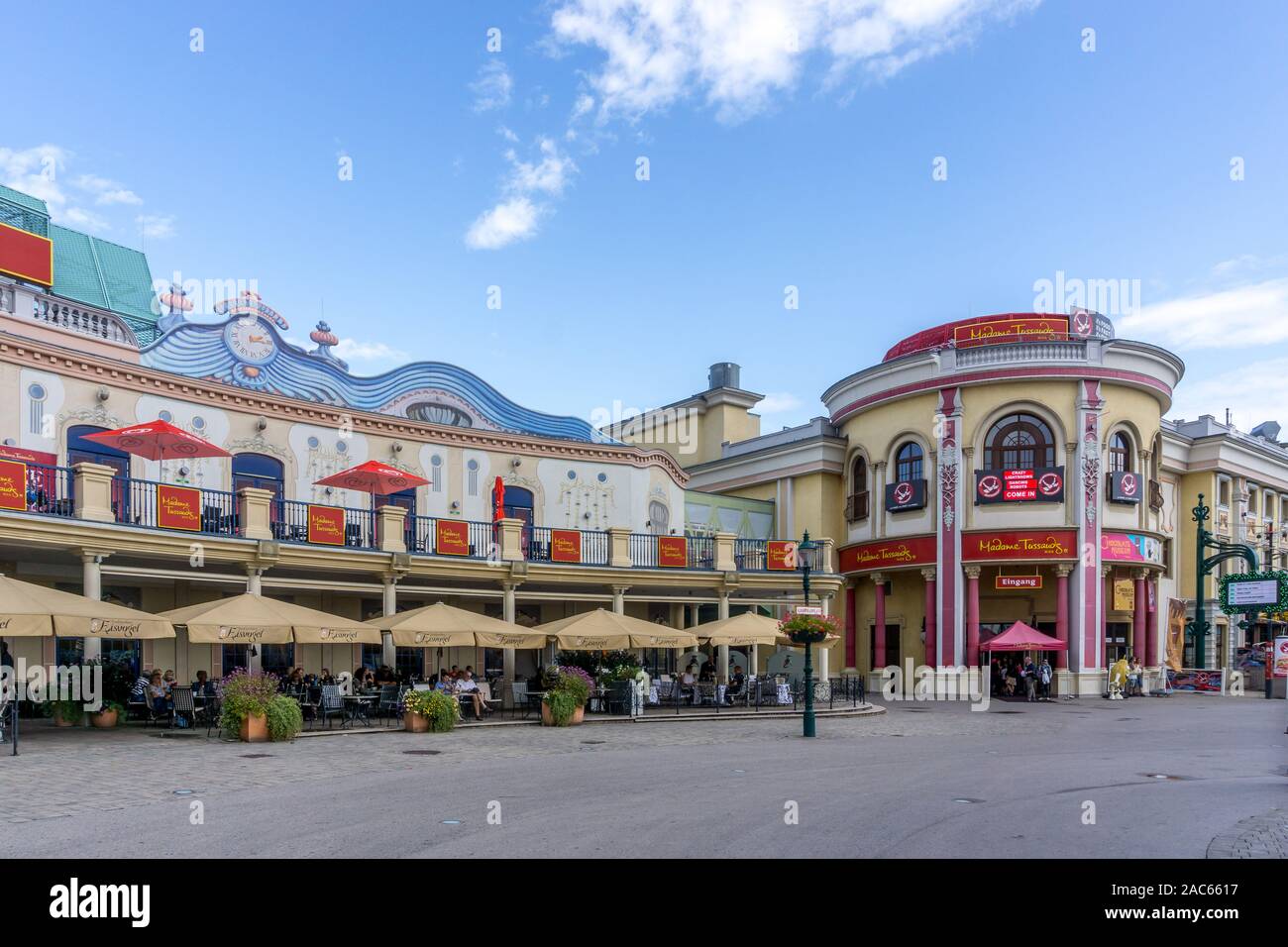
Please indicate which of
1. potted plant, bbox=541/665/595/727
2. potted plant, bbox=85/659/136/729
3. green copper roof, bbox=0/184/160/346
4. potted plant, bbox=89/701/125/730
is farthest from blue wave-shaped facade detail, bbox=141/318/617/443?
potted plant, bbox=541/665/595/727

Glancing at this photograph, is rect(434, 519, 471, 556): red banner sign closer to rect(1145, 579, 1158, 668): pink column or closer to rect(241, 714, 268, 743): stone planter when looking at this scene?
rect(241, 714, 268, 743): stone planter

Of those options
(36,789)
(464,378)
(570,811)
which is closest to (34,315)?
(464,378)

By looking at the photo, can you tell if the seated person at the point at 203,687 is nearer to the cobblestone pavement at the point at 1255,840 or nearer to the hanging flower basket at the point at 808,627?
the hanging flower basket at the point at 808,627

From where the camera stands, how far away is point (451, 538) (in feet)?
85.6

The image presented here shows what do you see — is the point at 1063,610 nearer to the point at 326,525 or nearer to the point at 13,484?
the point at 326,525

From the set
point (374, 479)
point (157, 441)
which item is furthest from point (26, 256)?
point (374, 479)

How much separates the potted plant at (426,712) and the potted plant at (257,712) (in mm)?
2525

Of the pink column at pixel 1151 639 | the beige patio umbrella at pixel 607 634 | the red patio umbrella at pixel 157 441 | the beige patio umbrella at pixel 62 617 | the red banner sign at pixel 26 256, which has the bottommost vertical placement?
the pink column at pixel 1151 639

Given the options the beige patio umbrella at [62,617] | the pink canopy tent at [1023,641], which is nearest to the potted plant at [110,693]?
the beige patio umbrella at [62,617]

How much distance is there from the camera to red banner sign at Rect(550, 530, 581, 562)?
2794 cm

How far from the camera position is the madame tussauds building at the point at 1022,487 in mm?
35531

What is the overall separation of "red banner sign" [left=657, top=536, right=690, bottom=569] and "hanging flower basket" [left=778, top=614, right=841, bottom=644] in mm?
8717
